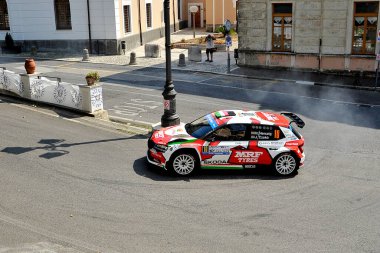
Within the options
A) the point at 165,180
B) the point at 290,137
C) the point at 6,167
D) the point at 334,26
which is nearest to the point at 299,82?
the point at 334,26

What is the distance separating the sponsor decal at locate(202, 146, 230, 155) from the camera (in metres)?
12.5

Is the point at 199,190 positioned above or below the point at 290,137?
below

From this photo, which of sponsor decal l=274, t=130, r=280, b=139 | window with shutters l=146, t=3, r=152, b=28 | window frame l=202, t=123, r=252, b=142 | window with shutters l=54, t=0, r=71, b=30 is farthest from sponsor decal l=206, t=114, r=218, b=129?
window with shutters l=146, t=3, r=152, b=28

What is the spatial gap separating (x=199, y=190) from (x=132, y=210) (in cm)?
201

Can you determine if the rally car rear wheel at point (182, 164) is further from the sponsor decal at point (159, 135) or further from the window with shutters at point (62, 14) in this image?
the window with shutters at point (62, 14)

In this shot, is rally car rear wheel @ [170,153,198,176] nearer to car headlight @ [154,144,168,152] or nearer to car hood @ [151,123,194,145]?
car headlight @ [154,144,168,152]

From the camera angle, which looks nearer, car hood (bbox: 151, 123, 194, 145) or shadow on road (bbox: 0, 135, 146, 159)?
car hood (bbox: 151, 123, 194, 145)

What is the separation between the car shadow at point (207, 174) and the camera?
12.6 m

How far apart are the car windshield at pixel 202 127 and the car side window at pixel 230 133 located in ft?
0.64

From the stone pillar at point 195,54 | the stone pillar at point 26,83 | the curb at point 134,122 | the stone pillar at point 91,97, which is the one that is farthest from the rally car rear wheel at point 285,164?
the stone pillar at point 195,54

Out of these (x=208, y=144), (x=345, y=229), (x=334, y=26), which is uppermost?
(x=334, y=26)

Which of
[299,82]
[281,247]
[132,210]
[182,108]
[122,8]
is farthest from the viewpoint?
[122,8]

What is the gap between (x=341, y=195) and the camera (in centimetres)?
1157

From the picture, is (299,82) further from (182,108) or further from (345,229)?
(345,229)
